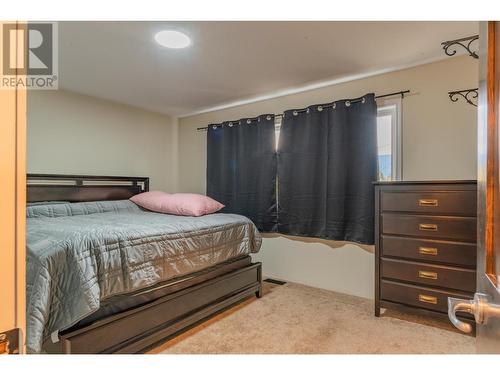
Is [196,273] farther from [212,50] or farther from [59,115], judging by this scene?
[59,115]

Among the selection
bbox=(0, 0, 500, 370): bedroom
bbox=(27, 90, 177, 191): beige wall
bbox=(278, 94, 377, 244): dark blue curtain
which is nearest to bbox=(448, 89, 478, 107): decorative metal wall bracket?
bbox=(0, 0, 500, 370): bedroom

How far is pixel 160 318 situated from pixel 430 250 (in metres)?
1.98

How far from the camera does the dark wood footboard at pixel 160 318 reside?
5.13 feet

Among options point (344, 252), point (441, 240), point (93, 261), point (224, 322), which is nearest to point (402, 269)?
point (441, 240)

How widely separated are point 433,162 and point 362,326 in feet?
4.91

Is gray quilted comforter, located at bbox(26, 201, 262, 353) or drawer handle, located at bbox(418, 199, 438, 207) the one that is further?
drawer handle, located at bbox(418, 199, 438, 207)

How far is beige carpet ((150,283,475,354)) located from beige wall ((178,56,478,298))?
16.6 inches

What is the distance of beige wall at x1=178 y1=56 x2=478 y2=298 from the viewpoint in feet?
7.79

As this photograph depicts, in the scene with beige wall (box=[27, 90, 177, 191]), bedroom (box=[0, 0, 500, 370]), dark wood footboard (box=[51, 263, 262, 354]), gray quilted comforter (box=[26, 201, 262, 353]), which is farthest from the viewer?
beige wall (box=[27, 90, 177, 191])

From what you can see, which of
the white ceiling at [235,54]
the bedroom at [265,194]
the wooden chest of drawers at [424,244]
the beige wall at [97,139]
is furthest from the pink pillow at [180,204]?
the wooden chest of drawers at [424,244]

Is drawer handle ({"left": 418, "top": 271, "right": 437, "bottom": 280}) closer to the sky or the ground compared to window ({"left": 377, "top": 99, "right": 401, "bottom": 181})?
closer to the ground

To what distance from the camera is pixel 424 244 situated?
2156mm

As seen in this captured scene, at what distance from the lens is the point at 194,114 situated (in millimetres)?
4238

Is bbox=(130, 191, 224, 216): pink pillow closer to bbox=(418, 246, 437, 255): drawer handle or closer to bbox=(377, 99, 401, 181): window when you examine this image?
bbox=(377, 99, 401, 181): window
